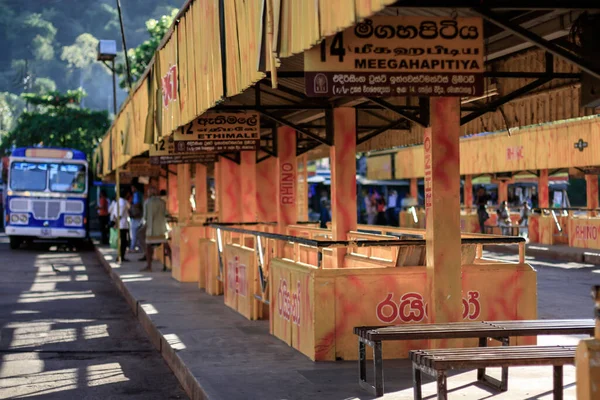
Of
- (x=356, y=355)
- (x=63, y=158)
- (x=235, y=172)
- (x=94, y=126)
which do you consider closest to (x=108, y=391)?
(x=356, y=355)

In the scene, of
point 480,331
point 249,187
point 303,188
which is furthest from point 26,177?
point 480,331

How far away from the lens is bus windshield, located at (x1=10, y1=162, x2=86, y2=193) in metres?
36.2

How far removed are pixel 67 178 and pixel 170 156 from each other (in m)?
18.1

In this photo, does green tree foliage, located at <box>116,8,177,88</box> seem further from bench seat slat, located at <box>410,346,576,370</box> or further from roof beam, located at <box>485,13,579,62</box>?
bench seat slat, located at <box>410,346,576,370</box>

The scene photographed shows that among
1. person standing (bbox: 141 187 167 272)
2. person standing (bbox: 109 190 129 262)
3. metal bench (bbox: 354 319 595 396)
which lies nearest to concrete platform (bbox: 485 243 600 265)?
person standing (bbox: 141 187 167 272)

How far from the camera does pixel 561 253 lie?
27000 millimetres

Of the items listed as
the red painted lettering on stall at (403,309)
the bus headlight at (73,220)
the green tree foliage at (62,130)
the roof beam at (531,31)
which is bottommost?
the red painted lettering on stall at (403,309)

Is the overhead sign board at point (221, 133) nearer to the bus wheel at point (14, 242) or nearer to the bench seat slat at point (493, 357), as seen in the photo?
the bench seat slat at point (493, 357)

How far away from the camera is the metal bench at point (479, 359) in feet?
20.6

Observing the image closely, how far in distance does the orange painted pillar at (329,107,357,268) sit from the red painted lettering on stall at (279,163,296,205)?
4.85 m

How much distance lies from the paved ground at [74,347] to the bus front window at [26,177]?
14.4 m

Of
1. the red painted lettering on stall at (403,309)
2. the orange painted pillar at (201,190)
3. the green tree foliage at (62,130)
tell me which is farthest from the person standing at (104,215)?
the red painted lettering on stall at (403,309)

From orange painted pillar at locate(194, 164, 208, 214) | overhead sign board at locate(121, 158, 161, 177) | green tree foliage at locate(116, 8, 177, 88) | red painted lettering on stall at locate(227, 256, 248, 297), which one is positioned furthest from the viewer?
green tree foliage at locate(116, 8, 177, 88)

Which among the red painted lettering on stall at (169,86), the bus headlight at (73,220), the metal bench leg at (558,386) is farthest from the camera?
the bus headlight at (73,220)
